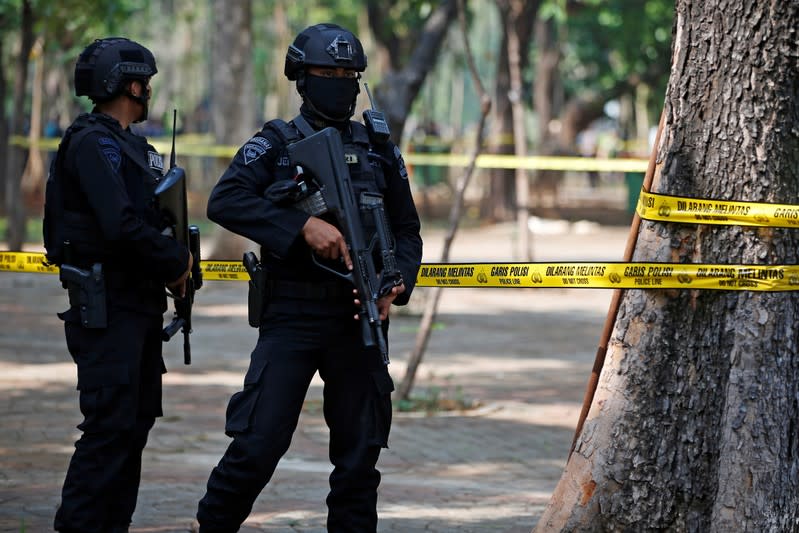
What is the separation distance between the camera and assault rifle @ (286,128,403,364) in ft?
14.5

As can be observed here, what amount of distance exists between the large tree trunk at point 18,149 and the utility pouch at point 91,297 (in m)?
12.6

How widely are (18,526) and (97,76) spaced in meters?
1.92

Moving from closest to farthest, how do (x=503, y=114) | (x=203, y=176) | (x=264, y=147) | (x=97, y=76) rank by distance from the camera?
(x=264, y=147) → (x=97, y=76) → (x=503, y=114) → (x=203, y=176)

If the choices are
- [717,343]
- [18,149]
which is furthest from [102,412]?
[18,149]

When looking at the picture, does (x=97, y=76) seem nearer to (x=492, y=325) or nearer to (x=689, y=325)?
(x=689, y=325)

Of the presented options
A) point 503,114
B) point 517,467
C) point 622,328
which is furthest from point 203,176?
point 622,328

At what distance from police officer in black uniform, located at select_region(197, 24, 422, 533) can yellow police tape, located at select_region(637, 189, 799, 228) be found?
1000mm

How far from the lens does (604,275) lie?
16.1 feet

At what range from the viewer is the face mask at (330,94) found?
4.54 m

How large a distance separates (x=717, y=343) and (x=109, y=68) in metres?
2.38

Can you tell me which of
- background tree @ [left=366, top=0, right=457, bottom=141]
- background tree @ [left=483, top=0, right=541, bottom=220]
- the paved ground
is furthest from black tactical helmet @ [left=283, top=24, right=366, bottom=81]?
background tree @ [left=483, top=0, right=541, bottom=220]

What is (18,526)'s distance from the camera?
545 cm

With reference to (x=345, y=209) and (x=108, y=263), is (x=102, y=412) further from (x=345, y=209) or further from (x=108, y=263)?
(x=345, y=209)

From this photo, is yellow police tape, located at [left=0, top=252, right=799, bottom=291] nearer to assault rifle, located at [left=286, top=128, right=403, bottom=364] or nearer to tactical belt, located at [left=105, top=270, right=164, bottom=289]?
tactical belt, located at [left=105, top=270, right=164, bottom=289]
